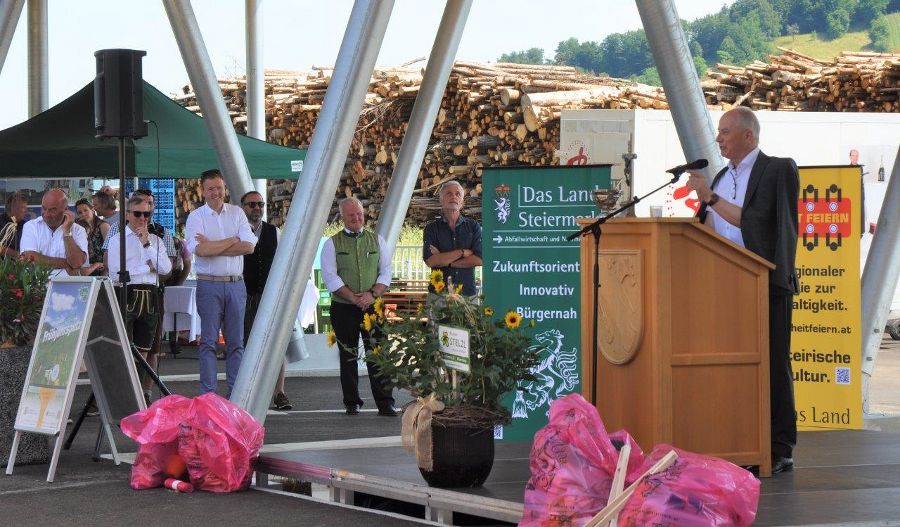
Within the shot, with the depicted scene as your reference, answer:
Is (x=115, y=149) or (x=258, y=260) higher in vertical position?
(x=115, y=149)

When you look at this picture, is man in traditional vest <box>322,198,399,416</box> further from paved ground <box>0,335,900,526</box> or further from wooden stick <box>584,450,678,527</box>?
wooden stick <box>584,450,678,527</box>

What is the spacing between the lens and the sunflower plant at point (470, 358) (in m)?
7.27

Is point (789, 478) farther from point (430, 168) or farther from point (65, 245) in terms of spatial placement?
point (430, 168)

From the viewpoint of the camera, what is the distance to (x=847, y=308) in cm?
1041

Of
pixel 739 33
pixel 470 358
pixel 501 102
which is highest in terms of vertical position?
pixel 739 33

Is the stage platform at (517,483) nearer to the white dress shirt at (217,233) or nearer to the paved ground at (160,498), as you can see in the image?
the paved ground at (160,498)

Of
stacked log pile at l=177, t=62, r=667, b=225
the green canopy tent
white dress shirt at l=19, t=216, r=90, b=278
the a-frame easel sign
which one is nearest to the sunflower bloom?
the a-frame easel sign

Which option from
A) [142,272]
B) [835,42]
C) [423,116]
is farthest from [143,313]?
[835,42]

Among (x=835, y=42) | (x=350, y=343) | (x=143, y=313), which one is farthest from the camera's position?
(x=835, y=42)

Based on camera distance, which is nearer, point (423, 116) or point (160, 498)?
point (160, 498)

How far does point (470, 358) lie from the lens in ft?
23.7

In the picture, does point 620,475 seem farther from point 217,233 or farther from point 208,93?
point 208,93

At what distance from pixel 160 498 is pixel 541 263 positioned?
2.82 m

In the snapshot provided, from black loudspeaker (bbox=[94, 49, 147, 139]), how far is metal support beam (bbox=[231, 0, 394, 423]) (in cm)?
166
